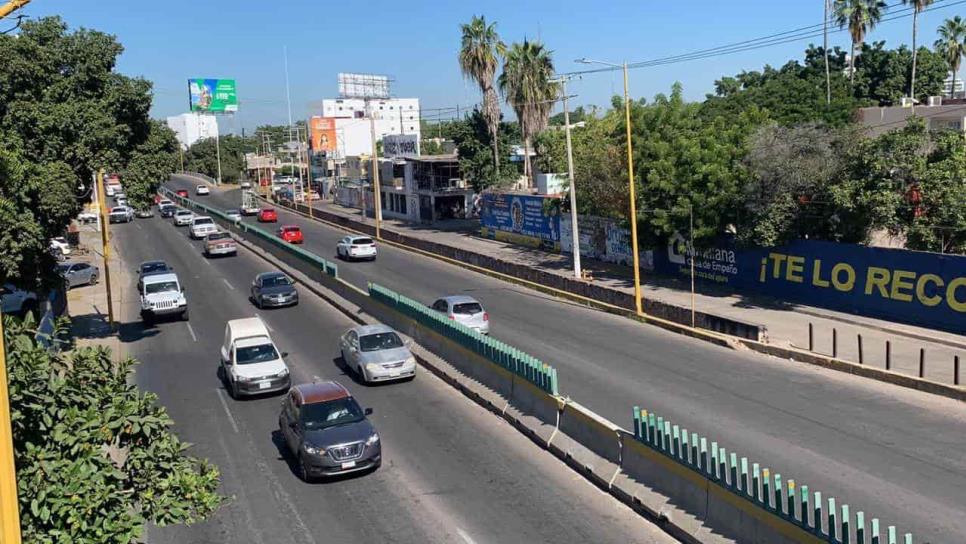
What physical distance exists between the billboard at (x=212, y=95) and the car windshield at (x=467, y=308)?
113m

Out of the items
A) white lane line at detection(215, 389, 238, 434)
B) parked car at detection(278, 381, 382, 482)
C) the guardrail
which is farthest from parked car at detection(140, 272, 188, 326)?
Answer: parked car at detection(278, 381, 382, 482)

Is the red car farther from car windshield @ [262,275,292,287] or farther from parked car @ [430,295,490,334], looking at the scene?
parked car @ [430,295,490,334]

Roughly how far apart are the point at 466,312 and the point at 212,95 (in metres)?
116

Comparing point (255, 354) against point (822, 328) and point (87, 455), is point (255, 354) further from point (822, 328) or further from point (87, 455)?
point (822, 328)

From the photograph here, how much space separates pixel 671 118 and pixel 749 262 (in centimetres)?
936

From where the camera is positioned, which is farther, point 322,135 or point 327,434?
point 322,135

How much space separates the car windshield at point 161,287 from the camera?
3619 cm

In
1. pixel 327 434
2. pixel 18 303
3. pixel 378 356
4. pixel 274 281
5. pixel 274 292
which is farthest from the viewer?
pixel 274 281

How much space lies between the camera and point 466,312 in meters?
30.0

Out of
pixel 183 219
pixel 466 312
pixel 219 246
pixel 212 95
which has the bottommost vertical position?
pixel 466 312

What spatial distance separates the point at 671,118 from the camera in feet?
139

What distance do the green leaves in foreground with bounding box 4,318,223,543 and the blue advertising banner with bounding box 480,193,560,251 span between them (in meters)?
43.2

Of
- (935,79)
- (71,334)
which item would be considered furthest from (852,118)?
(71,334)

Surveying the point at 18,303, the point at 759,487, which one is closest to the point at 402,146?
the point at 18,303
